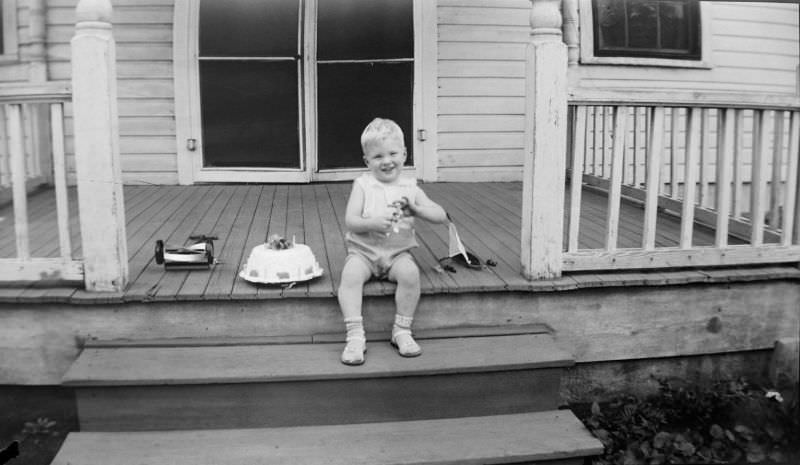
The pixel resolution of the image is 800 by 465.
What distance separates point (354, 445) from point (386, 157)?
1.16m

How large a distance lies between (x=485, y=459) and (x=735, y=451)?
1.27 metres

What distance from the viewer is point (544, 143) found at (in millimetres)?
3225

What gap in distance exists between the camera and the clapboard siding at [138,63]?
5852 millimetres

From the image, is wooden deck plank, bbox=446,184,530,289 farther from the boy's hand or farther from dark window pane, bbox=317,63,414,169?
dark window pane, bbox=317,63,414,169

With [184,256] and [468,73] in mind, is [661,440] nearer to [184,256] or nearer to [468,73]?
[184,256]

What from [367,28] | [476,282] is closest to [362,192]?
[476,282]

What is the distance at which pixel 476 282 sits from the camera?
10.7 feet

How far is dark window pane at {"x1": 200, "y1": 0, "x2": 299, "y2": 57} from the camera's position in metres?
5.86

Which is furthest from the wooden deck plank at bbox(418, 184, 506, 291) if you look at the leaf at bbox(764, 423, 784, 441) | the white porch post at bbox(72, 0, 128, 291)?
the white porch post at bbox(72, 0, 128, 291)

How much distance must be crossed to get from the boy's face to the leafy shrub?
1.40m

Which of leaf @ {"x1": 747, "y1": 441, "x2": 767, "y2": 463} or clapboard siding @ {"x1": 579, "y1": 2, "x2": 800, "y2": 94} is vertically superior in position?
clapboard siding @ {"x1": 579, "y1": 2, "x2": 800, "y2": 94}

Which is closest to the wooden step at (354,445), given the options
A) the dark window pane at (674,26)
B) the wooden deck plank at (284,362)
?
the wooden deck plank at (284,362)

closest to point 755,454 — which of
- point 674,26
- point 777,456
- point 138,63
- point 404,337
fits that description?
point 777,456

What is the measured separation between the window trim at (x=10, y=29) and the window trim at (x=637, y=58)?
464 cm
